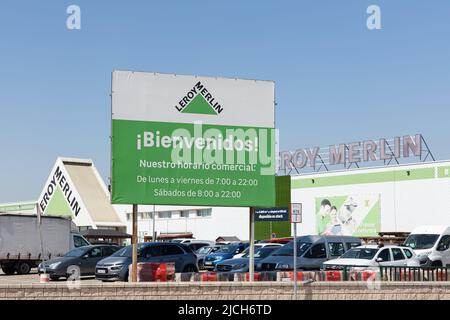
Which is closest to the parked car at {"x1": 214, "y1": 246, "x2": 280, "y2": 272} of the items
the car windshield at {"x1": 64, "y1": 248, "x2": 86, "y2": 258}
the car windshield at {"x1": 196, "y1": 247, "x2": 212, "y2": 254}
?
the car windshield at {"x1": 64, "y1": 248, "x2": 86, "y2": 258}

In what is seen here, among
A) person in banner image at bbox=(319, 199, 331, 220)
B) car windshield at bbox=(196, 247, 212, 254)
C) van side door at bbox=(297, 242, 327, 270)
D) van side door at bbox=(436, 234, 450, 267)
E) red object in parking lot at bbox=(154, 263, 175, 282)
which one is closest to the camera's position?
red object in parking lot at bbox=(154, 263, 175, 282)

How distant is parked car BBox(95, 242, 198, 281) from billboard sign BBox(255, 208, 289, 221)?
37.1m

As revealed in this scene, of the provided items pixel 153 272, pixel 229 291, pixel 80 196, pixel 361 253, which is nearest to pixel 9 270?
pixel 153 272

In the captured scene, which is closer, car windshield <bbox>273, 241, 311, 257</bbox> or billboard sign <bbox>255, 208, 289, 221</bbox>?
car windshield <bbox>273, 241, 311, 257</bbox>

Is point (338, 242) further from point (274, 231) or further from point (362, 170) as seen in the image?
point (274, 231)

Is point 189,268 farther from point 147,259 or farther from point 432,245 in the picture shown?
point 432,245

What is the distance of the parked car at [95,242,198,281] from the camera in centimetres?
2894

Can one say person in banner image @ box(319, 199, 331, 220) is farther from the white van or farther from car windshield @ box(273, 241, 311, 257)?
car windshield @ box(273, 241, 311, 257)

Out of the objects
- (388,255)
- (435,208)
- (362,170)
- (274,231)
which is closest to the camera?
(388,255)

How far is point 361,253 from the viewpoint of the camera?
2773cm

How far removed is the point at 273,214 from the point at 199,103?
48268 mm

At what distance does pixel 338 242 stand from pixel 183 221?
51643 millimetres

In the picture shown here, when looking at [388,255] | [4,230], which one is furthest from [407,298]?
[4,230]
